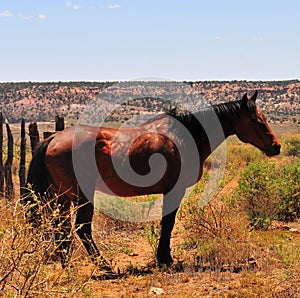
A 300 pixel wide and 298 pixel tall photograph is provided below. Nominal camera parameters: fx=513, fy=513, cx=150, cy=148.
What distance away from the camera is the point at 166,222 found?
285 inches

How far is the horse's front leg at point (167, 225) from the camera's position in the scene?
23.5 ft

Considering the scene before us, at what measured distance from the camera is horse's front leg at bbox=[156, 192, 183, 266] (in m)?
7.15

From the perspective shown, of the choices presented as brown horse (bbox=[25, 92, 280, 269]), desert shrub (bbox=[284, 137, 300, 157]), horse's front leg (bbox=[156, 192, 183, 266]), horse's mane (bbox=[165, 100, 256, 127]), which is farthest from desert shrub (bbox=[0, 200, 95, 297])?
desert shrub (bbox=[284, 137, 300, 157])

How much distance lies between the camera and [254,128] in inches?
296

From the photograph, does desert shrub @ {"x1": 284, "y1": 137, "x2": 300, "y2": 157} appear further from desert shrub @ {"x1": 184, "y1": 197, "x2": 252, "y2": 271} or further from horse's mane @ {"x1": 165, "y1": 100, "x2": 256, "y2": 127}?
horse's mane @ {"x1": 165, "y1": 100, "x2": 256, "y2": 127}

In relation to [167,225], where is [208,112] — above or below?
above

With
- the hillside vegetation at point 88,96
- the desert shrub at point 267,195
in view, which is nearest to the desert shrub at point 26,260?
the desert shrub at point 267,195

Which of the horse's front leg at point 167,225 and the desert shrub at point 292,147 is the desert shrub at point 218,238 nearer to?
the horse's front leg at point 167,225

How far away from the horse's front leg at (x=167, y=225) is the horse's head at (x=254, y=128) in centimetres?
136

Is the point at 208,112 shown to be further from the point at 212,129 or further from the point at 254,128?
the point at 254,128

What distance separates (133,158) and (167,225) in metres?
1.07

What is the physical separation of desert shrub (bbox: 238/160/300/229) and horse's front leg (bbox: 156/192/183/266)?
285cm

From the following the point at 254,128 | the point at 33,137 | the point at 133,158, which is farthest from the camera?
the point at 33,137

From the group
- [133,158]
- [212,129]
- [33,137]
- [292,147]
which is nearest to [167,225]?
[133,158]
